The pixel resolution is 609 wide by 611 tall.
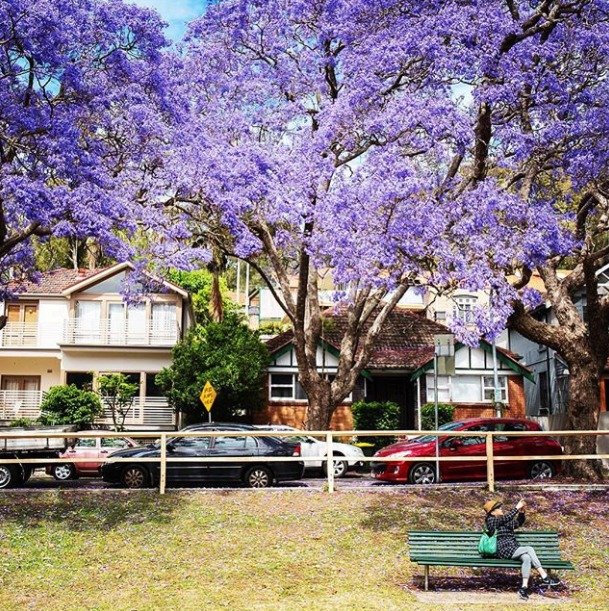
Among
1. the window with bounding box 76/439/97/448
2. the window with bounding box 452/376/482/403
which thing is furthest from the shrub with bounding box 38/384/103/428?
the window with bounding box 452/376/482/403

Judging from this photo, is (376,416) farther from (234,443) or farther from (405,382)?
(234,443)

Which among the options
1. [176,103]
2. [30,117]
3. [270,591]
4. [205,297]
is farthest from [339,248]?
[205,297]

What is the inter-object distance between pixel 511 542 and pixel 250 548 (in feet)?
14.1

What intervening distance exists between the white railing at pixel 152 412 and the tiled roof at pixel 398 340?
5.77m

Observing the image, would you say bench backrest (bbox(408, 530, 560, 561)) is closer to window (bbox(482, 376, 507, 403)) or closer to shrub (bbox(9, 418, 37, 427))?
window (bbox(482, 376, 507, 403))

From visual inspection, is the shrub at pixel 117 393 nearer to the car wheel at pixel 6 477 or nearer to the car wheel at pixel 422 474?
the car wheel at pixel 6 477

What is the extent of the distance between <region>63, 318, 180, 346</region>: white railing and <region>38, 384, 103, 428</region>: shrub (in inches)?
148

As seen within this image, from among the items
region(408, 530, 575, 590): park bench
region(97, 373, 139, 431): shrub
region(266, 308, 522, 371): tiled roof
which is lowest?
region(408, 530, 575, 590): park bench

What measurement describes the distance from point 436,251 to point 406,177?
1857 mm

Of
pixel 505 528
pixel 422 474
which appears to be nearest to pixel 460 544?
pixel 505 528

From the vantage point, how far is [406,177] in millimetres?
17781

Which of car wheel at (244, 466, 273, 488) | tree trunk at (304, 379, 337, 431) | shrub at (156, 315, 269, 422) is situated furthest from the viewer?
shrub at (156, 315, 269, 422)

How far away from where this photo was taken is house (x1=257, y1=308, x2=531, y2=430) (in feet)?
111

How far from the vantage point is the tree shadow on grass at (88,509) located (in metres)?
14.5
